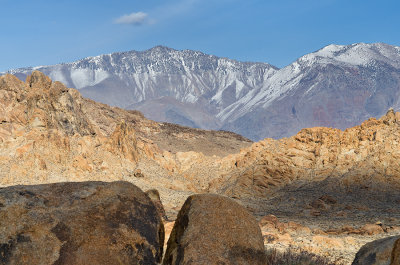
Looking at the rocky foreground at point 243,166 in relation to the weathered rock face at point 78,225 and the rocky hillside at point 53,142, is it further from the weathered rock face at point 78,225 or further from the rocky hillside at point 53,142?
the weathered rock face at point 78,225

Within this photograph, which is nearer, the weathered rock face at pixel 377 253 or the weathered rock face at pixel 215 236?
the weathered rock face at pixel 215 236

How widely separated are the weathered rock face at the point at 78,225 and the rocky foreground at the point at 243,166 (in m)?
21.6

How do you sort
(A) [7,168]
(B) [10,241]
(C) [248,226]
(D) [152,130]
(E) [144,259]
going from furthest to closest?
(D) [152,130] → (A) [7,168] → (C) [248,226] → (E) [144,259] → (B) [10,241]

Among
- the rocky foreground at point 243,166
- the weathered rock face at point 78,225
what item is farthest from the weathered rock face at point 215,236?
the rocky foreground at point 243,166

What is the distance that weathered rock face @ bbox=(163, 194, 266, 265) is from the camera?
27.4ft

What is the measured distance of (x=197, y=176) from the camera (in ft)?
189

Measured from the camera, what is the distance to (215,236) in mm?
8547

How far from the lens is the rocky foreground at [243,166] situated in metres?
39.0

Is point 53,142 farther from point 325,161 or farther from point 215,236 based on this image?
point 215,236

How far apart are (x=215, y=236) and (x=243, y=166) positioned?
45920 millimetres

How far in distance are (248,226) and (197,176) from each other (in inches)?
1927

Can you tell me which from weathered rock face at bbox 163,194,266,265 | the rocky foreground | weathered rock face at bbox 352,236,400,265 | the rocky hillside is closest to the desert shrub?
weathered rock face at bbox 352,236,400,265

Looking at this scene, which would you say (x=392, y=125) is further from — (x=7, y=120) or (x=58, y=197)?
(x=58, y=197)

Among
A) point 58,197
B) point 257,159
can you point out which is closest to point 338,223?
point 257,159
